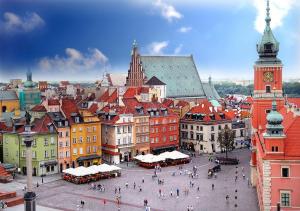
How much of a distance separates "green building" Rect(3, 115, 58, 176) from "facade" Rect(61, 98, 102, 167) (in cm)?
260

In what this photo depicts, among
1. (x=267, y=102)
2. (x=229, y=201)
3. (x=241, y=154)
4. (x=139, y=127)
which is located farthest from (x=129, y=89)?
(x=229, y=201)

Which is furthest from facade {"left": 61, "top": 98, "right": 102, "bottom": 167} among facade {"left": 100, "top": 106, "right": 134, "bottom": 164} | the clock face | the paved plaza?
the clock face

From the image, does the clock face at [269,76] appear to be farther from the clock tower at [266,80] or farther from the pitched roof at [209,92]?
the pitched roof at [209,92]

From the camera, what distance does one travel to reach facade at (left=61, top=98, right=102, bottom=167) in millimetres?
57531

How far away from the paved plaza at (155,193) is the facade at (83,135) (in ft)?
16.6

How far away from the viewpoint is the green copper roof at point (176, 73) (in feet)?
281

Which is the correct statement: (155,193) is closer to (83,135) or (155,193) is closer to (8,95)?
(83,135)

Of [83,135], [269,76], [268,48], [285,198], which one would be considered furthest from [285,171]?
[83,135]

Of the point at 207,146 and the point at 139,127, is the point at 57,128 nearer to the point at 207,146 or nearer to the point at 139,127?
the point at 139,127

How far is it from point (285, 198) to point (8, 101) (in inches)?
2203

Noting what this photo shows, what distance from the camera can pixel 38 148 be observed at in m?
53.9

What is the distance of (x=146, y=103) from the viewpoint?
68.2 meters

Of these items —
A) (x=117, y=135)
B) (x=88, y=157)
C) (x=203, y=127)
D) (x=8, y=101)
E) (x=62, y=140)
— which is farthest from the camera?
(x=8, y=101)

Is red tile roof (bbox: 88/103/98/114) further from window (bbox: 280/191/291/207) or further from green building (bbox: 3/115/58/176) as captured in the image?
window (bbox: 280/191/291/207)
